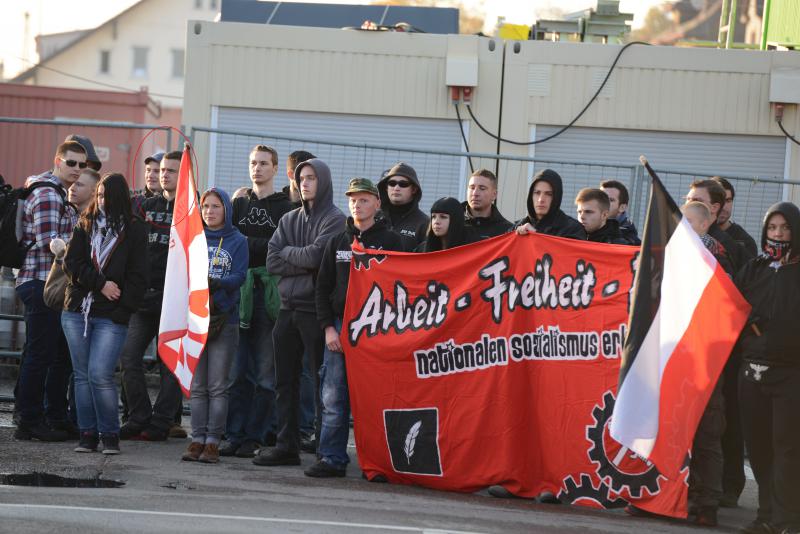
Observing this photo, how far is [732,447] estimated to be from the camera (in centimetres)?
902

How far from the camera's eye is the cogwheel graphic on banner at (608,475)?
323 inches

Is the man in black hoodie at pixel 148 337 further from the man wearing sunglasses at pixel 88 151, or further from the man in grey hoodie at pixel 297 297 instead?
the man in grey hoodie at pixel 297 297

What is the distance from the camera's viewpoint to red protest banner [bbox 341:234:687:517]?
27.5 feet

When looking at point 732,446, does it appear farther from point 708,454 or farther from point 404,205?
point 404,205

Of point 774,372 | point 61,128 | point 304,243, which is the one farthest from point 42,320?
point 61,128

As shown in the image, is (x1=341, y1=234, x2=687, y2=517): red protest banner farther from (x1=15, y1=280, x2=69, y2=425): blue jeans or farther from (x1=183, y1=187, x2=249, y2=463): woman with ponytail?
(x1=15, y1=280, x2=69, y2=425): blue jeans

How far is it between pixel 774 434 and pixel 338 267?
3210mm

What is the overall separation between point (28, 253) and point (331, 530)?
13.9ft

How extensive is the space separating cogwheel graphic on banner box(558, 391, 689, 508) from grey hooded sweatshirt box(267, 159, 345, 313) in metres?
2.28

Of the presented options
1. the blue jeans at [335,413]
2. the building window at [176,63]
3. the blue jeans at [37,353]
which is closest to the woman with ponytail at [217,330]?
the blue jeans at [335,413]

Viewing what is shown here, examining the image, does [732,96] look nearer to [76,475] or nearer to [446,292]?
[446,292]

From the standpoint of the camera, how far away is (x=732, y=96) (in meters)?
15.9

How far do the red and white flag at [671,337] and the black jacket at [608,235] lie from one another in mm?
1455

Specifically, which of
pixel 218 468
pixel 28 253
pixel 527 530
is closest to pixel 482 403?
pixel 527 530
